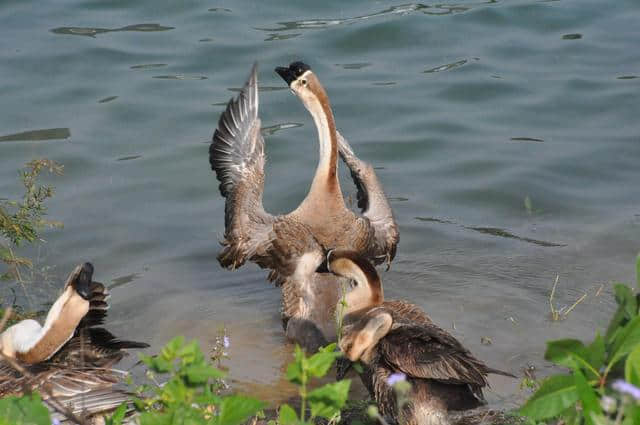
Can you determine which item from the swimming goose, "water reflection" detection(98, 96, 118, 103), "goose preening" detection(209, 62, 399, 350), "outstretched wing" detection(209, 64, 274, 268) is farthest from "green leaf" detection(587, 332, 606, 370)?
"water reflection" detection(98, 96, 118, 103)

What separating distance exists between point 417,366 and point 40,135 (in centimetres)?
643

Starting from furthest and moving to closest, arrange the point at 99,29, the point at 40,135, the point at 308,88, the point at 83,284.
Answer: the point at 99,29 → the point at 40,135 → the point at 308,88 → the point at 83,284

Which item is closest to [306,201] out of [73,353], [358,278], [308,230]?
[308,230]

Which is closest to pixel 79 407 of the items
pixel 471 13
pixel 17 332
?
pixel 17 332

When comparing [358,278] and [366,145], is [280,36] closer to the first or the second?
[366,145]

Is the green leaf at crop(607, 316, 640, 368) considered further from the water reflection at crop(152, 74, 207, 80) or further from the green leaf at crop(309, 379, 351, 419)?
the water reflection at crop(152, 74, 207, 80)

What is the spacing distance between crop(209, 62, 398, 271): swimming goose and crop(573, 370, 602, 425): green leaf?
4.00 meters

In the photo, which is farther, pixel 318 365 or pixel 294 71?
pixel 294 71

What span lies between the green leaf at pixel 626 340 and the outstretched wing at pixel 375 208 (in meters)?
4.12

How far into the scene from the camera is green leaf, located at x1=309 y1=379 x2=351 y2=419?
3.26m

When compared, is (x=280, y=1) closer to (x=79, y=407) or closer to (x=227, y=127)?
(x=227, y=127)

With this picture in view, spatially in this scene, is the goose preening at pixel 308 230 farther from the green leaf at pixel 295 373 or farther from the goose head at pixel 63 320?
the green leaf at pixel 295 373

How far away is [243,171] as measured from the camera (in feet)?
26.2

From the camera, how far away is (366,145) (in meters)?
10.5
